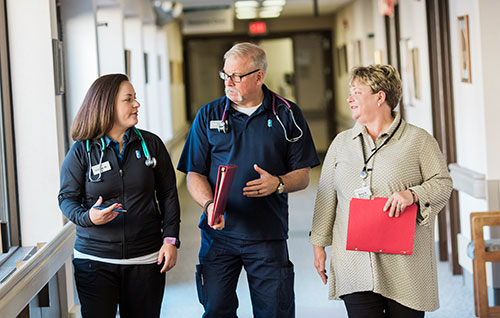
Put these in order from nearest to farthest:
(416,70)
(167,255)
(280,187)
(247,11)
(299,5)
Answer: (167,255) → (280,187) → (416,70) → (247,11) → (299,5)

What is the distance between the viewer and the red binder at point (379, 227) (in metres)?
2.72

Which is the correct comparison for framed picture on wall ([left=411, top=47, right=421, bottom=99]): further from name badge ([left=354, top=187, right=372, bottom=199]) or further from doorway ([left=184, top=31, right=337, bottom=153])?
doorway ([left=184, top=31, right=337, bottom=153])

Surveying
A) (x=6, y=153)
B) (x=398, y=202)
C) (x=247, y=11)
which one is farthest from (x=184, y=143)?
(x=247, y=11)

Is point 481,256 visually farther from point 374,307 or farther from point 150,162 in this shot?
point 150,162

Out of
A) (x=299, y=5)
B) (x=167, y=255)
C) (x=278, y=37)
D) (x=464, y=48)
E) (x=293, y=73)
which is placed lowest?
(x=167, y=255)

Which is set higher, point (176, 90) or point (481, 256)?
point (176, 90)

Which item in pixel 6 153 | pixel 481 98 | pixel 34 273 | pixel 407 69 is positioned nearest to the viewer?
pixel 34 273

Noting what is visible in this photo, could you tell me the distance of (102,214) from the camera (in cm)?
272

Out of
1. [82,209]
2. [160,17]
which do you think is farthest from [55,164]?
[160,17]

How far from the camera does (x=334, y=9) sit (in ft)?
52.2

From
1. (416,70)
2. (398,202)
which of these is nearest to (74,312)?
(398,202)

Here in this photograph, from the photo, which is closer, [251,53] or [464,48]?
[251,53]

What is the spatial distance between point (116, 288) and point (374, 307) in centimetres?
109

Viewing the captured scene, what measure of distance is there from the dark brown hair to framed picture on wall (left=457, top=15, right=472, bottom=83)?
3099 millimetres
